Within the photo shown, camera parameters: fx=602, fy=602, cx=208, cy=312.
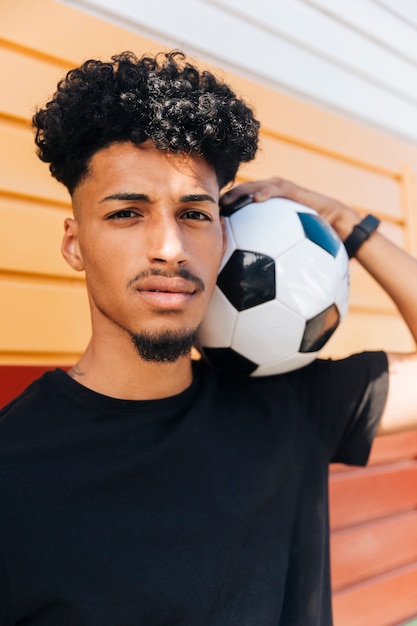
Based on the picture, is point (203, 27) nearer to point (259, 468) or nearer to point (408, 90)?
point (408, 90)

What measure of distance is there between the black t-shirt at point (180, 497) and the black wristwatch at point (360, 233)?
15.6 inches

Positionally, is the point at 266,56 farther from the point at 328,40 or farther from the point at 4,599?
the point at 4,599

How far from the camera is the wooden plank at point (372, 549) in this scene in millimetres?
2920

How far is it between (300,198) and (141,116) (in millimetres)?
646

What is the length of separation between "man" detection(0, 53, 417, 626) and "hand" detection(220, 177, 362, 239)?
0.18 ft

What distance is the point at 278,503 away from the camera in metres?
1.61

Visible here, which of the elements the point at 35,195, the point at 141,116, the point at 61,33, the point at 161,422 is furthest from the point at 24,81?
the point at 161,422

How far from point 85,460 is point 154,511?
0.66 ft

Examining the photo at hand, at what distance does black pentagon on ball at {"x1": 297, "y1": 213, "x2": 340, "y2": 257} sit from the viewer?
1758 mm

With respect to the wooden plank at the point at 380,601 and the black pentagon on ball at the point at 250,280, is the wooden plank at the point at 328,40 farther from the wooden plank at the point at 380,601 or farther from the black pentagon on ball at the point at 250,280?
→ the wooden plank at the point at 380,601

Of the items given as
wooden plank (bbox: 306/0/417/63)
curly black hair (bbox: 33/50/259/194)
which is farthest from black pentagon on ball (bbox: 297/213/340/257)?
wooden plank (bbox: 306/0/417/63)

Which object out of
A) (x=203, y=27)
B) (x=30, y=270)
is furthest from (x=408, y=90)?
(x=30, y=270)

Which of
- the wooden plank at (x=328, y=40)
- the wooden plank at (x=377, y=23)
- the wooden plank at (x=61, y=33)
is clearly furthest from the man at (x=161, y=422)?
the wooden plank at (x=377, y=23)

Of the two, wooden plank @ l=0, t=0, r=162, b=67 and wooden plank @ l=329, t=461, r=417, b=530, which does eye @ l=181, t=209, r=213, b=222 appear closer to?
wooden plank @ l=0, t=0, r=162, b=67
